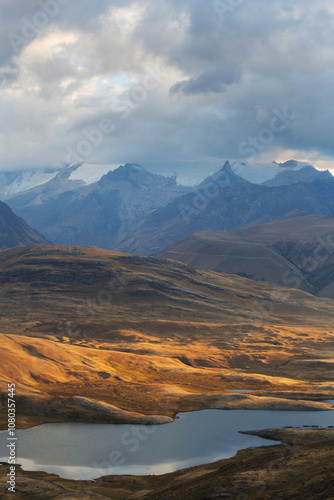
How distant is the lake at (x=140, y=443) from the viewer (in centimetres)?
8606

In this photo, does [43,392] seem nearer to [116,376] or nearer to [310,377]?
[116,376]

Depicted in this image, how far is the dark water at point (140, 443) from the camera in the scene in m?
86.1

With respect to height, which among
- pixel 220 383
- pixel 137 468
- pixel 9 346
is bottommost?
pixel 137 468

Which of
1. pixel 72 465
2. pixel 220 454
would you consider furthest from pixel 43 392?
pixel 220 454

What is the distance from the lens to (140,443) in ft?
320

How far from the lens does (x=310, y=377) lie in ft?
579

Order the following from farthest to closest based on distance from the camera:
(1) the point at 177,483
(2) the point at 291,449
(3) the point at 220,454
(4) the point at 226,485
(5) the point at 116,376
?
(5) the point at 116,376
(3) the point at 220,454
(2) the point at 291,449
(1) the point at 177,483
(4) the point at 226,485

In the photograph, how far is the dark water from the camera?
283 feet

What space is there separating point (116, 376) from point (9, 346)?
3375 cm

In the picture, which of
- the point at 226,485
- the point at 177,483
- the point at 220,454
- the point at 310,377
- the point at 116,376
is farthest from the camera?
the point at 310,377

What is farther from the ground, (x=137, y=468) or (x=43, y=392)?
(x=43, y=392)

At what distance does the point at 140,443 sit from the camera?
320 ft

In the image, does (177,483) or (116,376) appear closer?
(177,483)

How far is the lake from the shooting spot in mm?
86062
